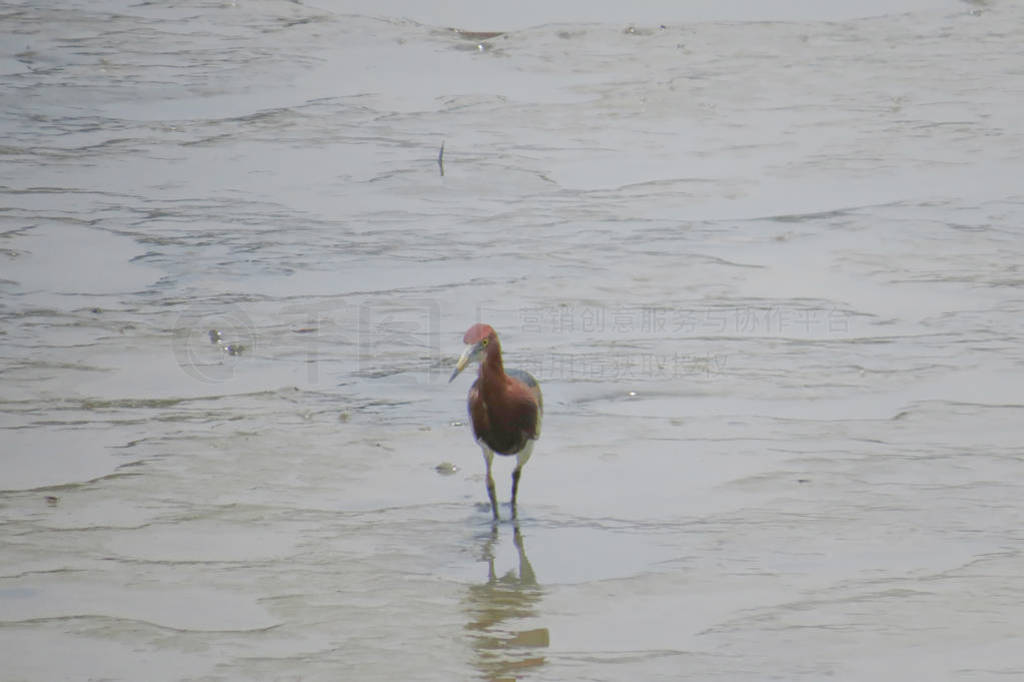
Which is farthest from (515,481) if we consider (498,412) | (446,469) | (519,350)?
(519,350)

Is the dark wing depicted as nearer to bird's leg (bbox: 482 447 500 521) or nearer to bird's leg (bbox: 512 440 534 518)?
bird's leg (bbox: 512 440 534 518)

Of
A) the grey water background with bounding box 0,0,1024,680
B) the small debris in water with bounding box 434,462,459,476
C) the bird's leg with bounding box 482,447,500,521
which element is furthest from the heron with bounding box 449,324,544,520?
the small debris in water with bounding box 434,462,459,476

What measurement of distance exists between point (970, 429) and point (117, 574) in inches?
130

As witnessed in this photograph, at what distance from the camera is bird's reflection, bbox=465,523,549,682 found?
4.35 metres

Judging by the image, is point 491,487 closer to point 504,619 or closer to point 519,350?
point 504,619

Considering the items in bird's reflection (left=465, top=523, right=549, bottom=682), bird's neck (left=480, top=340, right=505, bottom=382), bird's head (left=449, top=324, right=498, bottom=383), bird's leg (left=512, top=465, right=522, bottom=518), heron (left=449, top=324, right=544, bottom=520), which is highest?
bird's head (left=449, top=324, right=498, bottom=383)

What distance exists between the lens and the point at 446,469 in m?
5.86

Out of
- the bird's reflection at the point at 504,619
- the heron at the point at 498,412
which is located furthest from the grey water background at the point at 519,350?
the heron at the point at 498,412

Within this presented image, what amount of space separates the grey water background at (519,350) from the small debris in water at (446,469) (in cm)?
4

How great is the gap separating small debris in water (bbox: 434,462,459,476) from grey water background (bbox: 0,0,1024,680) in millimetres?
36

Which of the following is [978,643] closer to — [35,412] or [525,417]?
[525,417]

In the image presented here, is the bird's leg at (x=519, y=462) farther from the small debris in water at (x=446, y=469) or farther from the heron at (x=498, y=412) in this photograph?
the small debris in water at (x=446, y=469)

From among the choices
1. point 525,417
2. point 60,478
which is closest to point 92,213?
point 60,478

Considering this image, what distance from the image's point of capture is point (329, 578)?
490 cm
